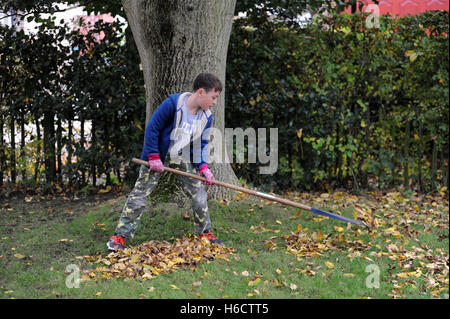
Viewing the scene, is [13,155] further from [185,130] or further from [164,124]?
[185,130]

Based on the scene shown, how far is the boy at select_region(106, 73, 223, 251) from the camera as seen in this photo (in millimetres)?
4652

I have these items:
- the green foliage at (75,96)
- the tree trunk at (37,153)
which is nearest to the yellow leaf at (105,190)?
the green foliage at (75,96)

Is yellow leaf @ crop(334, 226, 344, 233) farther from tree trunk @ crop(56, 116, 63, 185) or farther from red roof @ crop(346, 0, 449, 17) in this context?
red roof @ crop(346, 0, 449, 17)

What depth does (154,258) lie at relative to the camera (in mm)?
4500

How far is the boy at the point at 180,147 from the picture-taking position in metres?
4.65

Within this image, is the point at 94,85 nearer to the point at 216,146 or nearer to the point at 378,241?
the point at 216,146

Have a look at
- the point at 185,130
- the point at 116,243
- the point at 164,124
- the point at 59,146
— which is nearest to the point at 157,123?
the point at 164,124

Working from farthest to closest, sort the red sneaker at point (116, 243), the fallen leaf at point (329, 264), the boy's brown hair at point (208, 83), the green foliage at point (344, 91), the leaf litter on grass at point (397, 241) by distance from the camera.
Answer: the green foliage at point (344, 91) < the red sneaker at point (116, 243) < the boy's brown hair at point (208, 83) < the fallen leaf at point (329, 264) < the leaf litter on grass at point (397, 241)

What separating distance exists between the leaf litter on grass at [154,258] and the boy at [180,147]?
16 cm

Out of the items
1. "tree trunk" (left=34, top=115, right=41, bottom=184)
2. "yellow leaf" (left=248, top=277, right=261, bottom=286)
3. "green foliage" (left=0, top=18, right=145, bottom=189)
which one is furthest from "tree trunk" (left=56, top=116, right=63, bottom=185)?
"yellow leaf" (left=248, top=277, right=261, bottom=286)

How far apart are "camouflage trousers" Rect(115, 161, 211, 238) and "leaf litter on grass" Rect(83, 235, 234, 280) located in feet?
0.67

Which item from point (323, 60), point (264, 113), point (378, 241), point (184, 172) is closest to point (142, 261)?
point (184, 172)

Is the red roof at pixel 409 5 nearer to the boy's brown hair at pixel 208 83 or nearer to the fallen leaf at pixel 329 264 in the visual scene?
the boy's brown hair at pixel 208 83

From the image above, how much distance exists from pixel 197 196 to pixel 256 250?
2.69 feet
